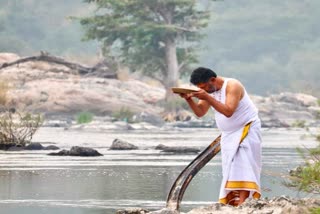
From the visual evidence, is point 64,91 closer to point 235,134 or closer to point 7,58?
point 7,58

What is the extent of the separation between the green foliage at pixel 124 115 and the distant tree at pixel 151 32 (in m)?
12.8

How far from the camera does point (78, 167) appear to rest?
77.8 ft

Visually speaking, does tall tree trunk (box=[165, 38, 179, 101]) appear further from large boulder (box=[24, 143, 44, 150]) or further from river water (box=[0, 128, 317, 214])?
river water (box=[0, 128, 317, 214])

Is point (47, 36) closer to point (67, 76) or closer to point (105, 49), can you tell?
point (105, 49)

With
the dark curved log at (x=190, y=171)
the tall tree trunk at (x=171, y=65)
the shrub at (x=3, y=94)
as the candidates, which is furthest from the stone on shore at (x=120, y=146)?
the tall tree trunk at (x=171, y=65)

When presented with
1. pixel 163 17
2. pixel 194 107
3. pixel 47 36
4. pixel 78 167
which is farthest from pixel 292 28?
pixel 194 107

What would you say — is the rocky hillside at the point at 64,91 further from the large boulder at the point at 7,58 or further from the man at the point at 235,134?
the man at the point at 235,134

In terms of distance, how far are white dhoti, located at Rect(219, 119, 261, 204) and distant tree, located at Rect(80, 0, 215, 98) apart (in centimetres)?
6092

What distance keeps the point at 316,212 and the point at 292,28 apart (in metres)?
112

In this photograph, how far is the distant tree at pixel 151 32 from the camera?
74.4m

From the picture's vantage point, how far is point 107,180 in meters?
20.3

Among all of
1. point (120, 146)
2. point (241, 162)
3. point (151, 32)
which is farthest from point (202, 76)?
point (151, 32)

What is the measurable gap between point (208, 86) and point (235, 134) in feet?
1.63

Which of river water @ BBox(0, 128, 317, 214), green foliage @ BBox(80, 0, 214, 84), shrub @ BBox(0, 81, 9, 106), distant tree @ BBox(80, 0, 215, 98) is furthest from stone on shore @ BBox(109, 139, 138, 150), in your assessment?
green foliage @ BBox(80, 0, 214, 84)
